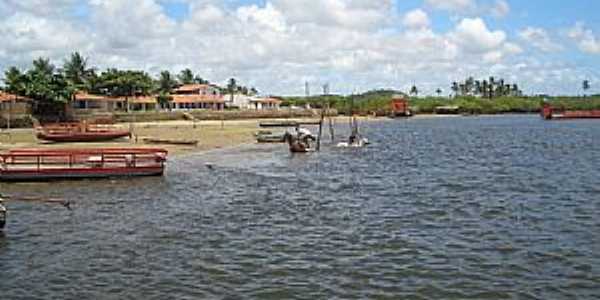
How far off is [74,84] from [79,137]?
40190 millimetres

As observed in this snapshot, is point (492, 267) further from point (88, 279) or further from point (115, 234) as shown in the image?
point (115, 234)

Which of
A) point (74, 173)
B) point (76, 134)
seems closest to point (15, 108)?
point (76, 134)

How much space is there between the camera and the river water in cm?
1838

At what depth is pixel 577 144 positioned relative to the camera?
7969cm

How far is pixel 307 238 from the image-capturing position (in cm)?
2452

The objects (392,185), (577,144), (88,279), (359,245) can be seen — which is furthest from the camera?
(577,144)

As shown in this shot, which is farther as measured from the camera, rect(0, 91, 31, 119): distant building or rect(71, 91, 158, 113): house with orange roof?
rect(71, 91, 158, 113): house with orange roof

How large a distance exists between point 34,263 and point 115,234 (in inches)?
177

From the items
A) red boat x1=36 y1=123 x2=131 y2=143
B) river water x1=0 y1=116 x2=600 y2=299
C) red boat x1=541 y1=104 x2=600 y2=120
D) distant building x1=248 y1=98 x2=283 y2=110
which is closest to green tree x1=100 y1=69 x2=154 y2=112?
distant building x1=248 y1=98 x2=283 y2=110

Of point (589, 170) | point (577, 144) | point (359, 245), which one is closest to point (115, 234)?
point (359, 245)

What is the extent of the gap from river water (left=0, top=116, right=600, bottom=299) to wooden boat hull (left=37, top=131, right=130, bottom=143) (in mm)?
22972

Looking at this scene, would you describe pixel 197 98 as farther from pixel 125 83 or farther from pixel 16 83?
pixel 16 83

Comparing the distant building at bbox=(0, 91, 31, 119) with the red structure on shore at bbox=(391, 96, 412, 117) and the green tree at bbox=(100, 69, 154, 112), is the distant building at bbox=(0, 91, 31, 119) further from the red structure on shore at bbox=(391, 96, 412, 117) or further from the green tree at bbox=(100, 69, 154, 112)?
the red structure on shore at bbox=(391, 96, 412, 117)

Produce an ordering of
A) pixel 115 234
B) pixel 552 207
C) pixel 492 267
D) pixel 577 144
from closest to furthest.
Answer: pixel 492 267, pixel 115 234, pixel 552 207, pixel 577 144
